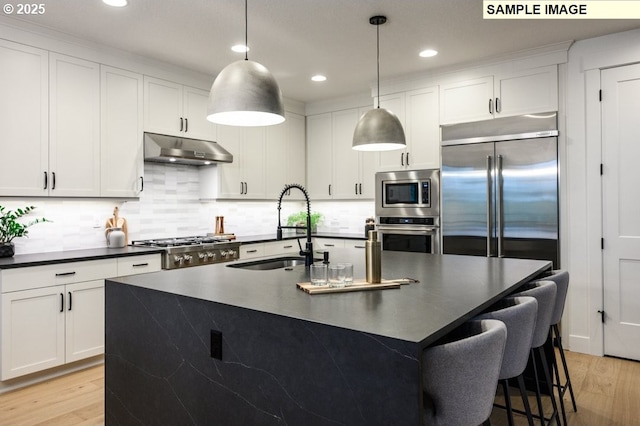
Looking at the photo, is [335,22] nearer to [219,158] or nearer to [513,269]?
[219,158]

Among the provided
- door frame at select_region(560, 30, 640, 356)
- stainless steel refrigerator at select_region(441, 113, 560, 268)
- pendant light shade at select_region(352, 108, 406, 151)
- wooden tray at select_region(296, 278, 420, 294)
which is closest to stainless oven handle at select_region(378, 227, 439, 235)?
stainless steel refrigerator at select_region(441, 113, 560, 268)

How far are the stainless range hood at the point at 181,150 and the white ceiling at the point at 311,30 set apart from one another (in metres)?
0.77

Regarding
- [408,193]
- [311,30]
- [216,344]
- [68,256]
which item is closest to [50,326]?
[68,256]

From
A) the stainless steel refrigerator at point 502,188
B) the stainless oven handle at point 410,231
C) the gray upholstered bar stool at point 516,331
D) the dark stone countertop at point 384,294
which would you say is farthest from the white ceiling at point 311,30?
the gray upholstered bar stool at point 516,331

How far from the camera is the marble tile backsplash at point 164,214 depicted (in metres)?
3.71

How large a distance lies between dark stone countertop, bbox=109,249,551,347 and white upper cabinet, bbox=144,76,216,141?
7.47ft

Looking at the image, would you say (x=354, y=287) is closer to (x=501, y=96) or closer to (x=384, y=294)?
(x=384, y=294)

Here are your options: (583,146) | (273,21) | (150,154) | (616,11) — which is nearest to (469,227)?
(583,146)

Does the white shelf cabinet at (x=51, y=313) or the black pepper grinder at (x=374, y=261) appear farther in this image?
the white shelf cabinet at (x=51, y=313)

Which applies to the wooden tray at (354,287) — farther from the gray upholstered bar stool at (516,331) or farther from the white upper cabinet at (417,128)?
the white upper cabinet at (417,128)

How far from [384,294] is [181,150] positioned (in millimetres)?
3014

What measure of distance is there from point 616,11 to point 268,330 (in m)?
3.57

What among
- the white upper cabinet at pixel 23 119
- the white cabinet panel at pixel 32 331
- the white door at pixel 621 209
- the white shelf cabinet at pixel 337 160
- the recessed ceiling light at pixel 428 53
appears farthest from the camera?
the white shelf cabinet at pixel 337 160

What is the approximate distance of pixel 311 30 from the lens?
11.6ft
